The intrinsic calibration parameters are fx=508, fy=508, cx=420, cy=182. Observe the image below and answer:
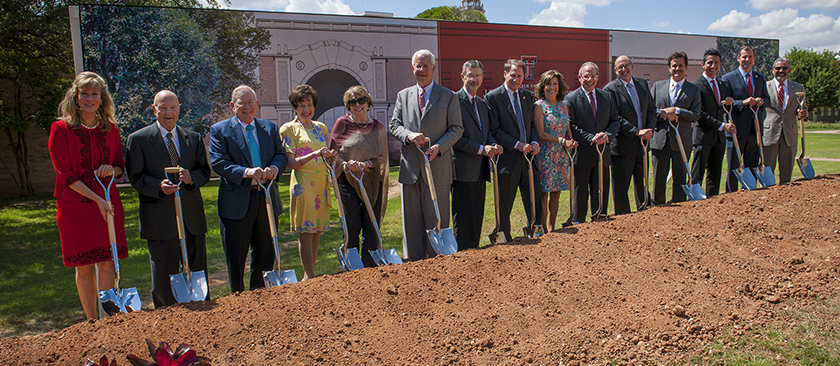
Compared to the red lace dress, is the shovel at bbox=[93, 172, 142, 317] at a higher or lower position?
lower

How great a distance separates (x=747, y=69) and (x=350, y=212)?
499cm

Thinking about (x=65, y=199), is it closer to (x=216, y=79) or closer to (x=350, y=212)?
(x=350, y=212)

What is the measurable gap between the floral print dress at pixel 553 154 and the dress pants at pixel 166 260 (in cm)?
302

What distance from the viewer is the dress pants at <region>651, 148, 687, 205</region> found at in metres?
5.44

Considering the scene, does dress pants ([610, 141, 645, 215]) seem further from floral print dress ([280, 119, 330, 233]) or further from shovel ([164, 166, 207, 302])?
shovel ([164, 166, 207, 302])

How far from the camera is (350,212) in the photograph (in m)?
4.08

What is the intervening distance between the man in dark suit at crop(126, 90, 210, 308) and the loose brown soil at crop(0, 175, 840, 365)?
0.76 m

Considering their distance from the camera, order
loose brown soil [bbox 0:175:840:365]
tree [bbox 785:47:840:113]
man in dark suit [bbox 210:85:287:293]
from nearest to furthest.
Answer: loose brown soil [bbox 0:175:840:365], man in dark suit [bbox 210:85:287:293], tree [bbox 785:47:840:113]

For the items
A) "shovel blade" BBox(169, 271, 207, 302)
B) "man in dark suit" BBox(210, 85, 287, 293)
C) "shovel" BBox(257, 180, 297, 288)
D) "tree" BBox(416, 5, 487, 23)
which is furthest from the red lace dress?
"tree" BBox(416, 5, 487, 23)

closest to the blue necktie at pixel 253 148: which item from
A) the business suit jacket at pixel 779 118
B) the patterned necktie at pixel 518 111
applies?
the patterned necktie at pixel 518 111


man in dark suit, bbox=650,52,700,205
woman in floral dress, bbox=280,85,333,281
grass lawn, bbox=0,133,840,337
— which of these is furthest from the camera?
man in dark suit, bbox=650,52,700,205

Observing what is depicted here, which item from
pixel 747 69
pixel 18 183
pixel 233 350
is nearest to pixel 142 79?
pixel 18 183

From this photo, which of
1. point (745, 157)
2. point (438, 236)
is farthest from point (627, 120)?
point (438, 236)

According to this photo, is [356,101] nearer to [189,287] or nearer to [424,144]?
[424,144]
